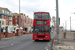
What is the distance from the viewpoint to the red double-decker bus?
18516 mm

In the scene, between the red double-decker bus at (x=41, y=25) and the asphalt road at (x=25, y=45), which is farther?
the red double-decker bus at (x=41, y=25)

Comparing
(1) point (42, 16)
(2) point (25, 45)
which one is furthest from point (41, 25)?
(2) point (25, 45)

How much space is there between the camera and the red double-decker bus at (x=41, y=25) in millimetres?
18516

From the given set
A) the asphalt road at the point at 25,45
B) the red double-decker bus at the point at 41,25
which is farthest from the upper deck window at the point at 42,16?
the asphalt road at the point at 25,45

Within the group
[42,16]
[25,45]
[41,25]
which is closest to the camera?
[25,45]

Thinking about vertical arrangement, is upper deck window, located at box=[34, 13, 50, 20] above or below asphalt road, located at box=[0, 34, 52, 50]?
above

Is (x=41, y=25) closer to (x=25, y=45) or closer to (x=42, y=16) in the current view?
(x=42, y=16)

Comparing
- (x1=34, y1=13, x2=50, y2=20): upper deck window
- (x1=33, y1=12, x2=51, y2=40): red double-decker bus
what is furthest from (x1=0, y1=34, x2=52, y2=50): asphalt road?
(x1=34, y1=13, x2=50, y2=20): upper deck window

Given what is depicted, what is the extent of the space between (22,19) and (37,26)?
54.2m

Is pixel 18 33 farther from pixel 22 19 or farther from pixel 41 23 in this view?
pixel 22 19

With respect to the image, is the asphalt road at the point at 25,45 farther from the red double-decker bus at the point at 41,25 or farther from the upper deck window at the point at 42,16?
the upper deck window at the point at 42,16

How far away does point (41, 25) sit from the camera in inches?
739

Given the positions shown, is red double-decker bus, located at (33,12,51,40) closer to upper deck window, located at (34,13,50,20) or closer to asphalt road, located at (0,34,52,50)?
upper deck window, located at (34,13,50,20)

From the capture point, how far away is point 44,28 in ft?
61.8
